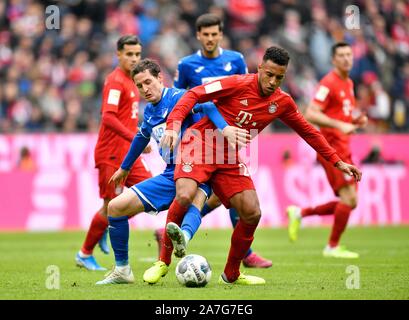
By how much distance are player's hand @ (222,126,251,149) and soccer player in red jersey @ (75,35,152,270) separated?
8.13 ft

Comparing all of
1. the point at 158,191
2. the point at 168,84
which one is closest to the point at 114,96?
the point at 158,191

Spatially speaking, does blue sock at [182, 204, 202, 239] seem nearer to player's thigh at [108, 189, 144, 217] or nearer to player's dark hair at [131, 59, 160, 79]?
player's thigh at [108, 189, 144, 217]

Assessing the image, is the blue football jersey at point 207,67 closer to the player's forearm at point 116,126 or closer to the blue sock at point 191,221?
the player's forearm at point 116,126

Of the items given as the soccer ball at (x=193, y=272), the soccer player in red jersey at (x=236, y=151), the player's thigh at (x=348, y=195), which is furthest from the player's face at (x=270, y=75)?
the player's thigh at (x=348, y=195)

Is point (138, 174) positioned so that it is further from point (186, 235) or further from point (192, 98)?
point (186, 235)

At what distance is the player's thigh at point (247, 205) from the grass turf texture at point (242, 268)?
0.64 metres

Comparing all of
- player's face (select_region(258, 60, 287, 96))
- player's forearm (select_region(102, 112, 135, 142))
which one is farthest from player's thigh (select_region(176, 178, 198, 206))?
player's forearm (select_region(102, 112, 135, 142))

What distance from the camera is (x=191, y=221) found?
8469mm

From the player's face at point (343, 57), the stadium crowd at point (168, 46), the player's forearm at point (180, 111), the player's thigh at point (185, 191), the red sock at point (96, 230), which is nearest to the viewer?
the player's forearm at point (180, 111)

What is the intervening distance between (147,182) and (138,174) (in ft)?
6.45

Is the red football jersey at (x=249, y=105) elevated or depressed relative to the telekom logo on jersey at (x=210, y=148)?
elevated

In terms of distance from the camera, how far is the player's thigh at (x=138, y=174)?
10781mm
